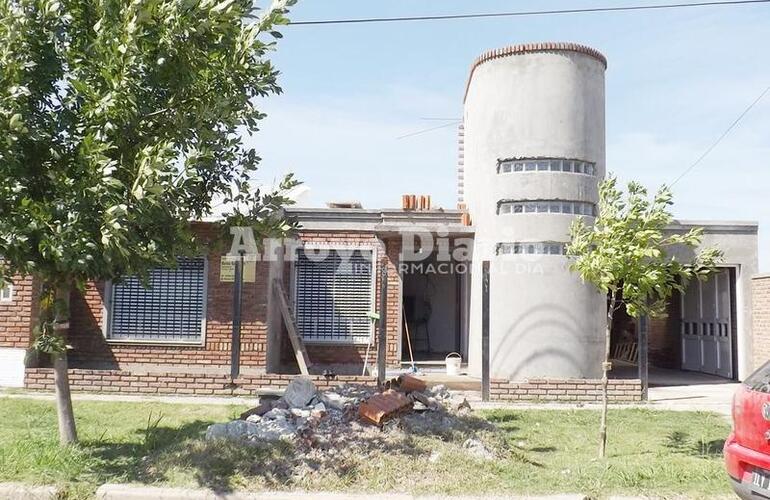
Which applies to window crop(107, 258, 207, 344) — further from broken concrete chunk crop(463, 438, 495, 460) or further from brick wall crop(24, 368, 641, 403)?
broken concrete chunk crop(463, 438, 495, 460)

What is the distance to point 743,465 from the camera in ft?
14.2

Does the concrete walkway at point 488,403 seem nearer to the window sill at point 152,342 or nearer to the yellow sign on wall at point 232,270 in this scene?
the window sill at point 152,342

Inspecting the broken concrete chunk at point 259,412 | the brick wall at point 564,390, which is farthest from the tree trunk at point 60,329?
the brick wall at point 564,390

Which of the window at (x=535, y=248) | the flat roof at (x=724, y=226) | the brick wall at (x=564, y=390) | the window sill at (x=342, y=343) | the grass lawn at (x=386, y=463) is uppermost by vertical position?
the flat roof at (x=724, y=226)

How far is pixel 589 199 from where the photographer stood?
11.1 meters

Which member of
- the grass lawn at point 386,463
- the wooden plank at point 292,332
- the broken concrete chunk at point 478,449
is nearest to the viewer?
the grass lawn at point 386,463

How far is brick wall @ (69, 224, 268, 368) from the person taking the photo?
1045 centimetres

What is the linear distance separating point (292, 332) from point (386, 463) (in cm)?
598

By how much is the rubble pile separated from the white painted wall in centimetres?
513

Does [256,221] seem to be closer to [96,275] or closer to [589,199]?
[96,275]

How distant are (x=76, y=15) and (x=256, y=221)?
2.40 meters

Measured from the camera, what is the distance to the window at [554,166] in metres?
11.1

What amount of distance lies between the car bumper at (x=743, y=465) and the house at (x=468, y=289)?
4955 millimetres

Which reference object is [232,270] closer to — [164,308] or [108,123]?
[164,308]
